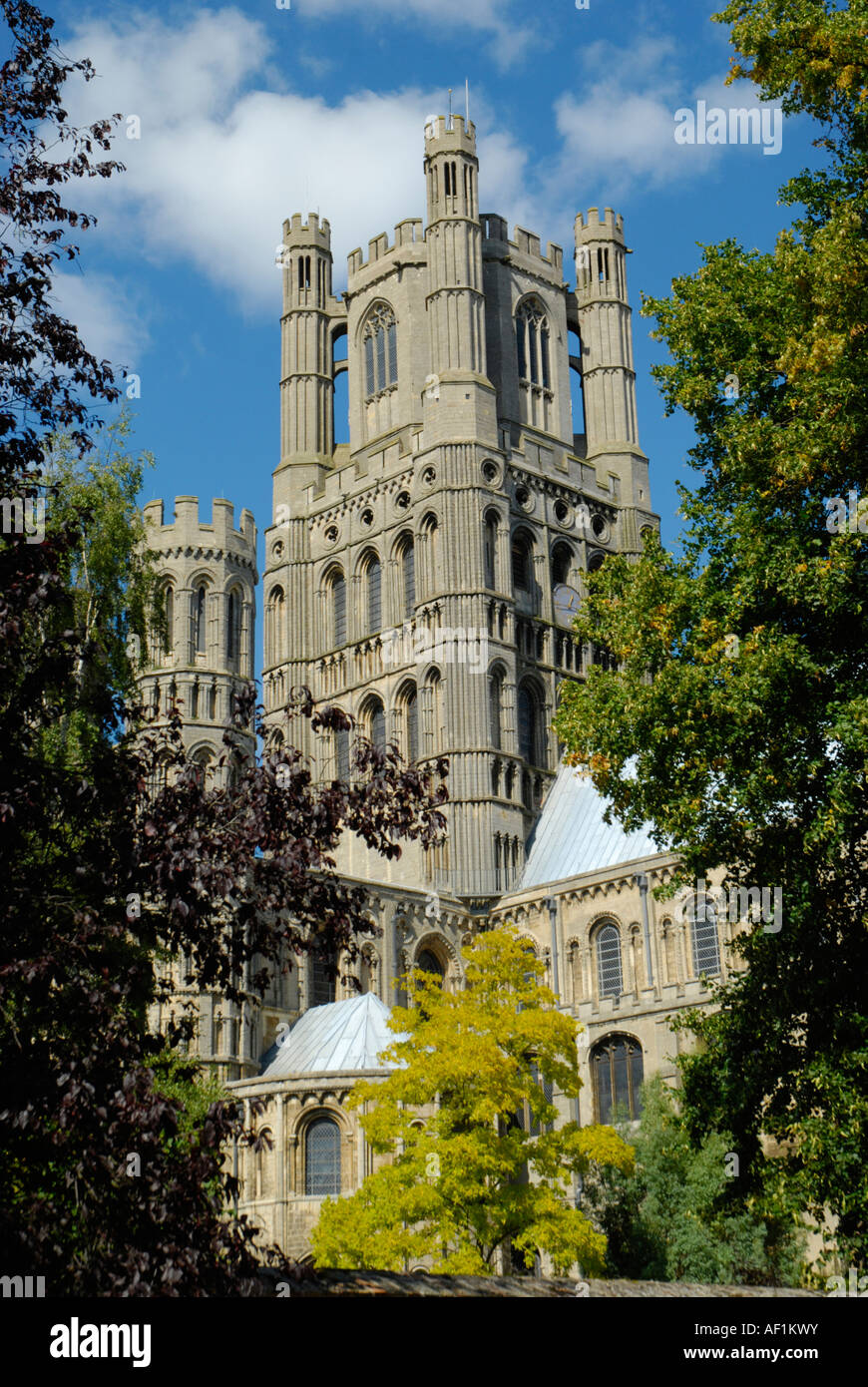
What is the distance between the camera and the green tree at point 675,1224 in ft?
114

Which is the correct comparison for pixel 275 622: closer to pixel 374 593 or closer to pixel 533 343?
pixel 374 593

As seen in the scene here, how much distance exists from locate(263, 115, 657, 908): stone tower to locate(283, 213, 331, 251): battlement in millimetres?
90

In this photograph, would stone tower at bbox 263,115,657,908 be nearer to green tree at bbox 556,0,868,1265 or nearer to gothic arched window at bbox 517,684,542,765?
gothic arched window at bbox 517,684,542,765

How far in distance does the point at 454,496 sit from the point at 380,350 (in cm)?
1275

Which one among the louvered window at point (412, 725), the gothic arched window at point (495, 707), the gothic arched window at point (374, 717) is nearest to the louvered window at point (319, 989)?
the gothic arched window at point (495, 707)

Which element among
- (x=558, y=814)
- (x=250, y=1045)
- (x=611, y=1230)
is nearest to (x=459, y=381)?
(x=558, y=814)

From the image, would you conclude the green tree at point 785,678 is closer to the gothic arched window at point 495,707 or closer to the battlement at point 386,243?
the gothic arched window at point 495,707

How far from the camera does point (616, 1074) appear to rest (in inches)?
1945

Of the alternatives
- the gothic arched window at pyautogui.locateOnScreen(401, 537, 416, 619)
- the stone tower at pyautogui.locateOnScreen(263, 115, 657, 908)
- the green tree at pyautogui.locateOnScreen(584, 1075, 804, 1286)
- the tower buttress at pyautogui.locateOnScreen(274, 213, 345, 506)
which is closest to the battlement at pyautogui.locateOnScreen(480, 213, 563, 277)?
the stone tower at pyautogui.locateOnScreen(263, 115, 657, 908)

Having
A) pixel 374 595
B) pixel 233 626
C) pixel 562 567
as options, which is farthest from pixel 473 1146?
pixel 562 567

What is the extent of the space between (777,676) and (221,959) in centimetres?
892
